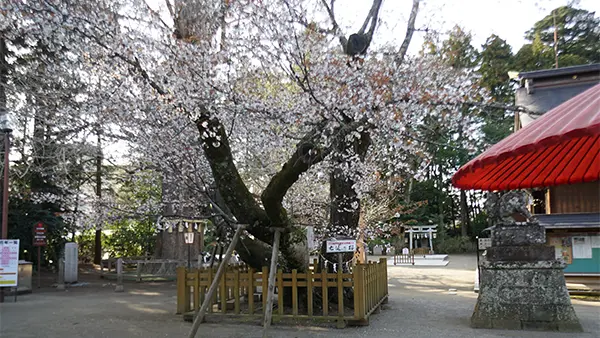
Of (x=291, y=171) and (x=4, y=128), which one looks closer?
(x=291, y=171)

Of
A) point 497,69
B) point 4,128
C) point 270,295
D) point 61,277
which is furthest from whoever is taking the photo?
point 497,69

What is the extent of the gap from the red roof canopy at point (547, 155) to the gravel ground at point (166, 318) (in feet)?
17.7

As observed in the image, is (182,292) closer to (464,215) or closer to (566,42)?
(566,42)

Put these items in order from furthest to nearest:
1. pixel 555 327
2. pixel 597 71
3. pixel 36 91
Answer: pixel 597 71 < pixel 36 91 < pixel 555 327

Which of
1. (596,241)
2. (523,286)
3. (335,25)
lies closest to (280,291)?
(523,286)

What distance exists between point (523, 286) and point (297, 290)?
405 cm

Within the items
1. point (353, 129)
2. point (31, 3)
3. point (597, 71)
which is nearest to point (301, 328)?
point (353, 129)

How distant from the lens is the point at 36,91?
552 inches

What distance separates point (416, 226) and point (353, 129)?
3001 cm

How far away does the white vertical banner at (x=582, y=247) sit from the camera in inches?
559

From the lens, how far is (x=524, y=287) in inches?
305

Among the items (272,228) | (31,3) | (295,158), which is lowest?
(272,228)

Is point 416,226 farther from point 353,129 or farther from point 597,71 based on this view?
point 353,129

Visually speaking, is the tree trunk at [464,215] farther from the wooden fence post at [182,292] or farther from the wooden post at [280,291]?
the wooden fence post at [182,292]
